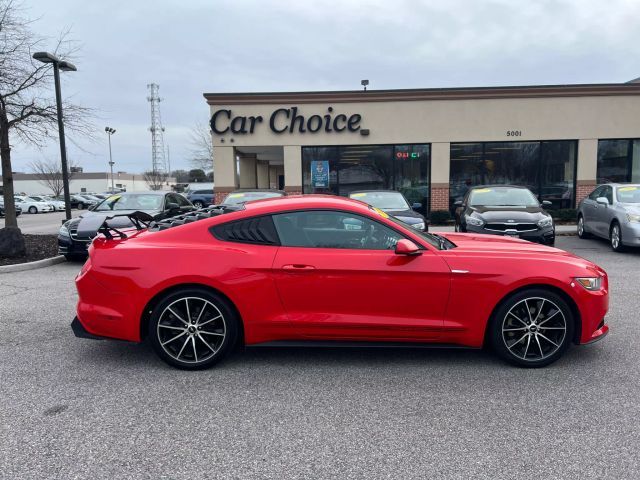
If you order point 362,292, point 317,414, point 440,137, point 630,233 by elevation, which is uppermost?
point 440,137

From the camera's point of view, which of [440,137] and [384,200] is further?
[440,137]

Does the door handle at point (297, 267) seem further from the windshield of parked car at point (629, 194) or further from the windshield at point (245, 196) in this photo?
the windshield of parked car at point (629, 194)

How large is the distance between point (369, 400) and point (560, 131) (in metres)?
16.6

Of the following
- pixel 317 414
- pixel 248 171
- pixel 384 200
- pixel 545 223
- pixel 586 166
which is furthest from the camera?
pixel 248 171

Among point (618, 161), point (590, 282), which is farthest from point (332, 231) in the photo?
point (618, 161)

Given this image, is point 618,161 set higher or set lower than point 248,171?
higher

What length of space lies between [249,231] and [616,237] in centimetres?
927

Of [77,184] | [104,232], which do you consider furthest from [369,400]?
[77,184]

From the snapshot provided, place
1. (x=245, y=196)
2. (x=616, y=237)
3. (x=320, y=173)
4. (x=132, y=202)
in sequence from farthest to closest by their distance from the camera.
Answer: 1. (x=320, y=173)
2. (x=245, y=196)
3. (x=132, y=202)
4. (x=616, y=237)

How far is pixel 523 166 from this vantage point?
17.5 meters

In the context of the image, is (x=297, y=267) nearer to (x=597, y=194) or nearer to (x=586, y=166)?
(x=597, y=194)

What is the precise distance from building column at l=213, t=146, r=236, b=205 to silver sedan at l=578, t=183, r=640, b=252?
11.4 m

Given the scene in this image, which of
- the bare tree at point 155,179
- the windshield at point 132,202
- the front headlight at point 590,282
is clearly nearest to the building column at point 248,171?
the windshield at point 132,202

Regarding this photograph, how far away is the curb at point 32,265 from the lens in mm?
8867
